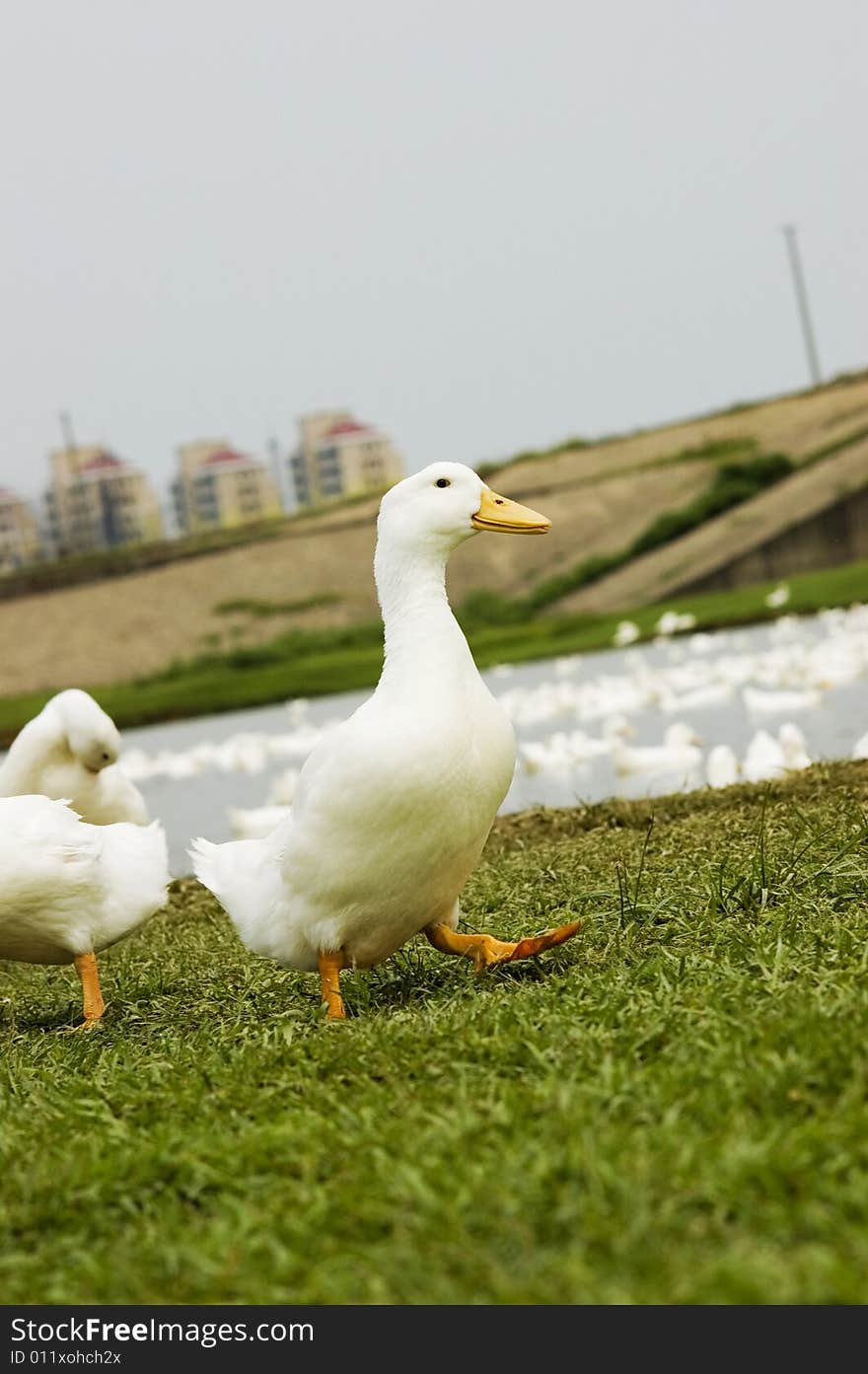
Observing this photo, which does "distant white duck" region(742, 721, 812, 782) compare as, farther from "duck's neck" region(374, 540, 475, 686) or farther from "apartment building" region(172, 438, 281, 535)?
"apartment building" region(172, 438, 281, 535)

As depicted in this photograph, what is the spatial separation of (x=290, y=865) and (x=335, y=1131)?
1423 millimetres

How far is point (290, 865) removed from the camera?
470 centimetres

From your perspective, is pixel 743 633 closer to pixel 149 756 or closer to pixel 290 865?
pixel 149 756

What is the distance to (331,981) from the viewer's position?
15.4 ft

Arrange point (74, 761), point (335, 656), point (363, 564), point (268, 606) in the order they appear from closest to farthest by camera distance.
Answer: point (74, 761), point (335, 656), point (268, 606), point (363, 564)

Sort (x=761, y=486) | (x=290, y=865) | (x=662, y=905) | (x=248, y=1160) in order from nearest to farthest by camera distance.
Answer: (x=248, y=1160) → (x=290, y=865) → (x=662, y=905) → (x=761, y=486)


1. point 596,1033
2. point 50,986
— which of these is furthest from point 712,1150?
point 50,986

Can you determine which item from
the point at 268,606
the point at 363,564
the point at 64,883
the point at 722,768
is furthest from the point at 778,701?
the point at 363,564

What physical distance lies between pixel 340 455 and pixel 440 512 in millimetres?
125662

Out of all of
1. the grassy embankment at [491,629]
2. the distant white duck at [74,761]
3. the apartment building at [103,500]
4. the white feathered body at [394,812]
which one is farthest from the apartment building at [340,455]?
the white feathered body at [394,812]

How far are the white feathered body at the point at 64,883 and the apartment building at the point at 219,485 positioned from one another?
124575 millimetres

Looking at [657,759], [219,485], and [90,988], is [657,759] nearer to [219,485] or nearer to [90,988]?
[90,988]

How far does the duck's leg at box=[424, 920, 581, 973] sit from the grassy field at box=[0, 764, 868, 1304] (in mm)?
73
